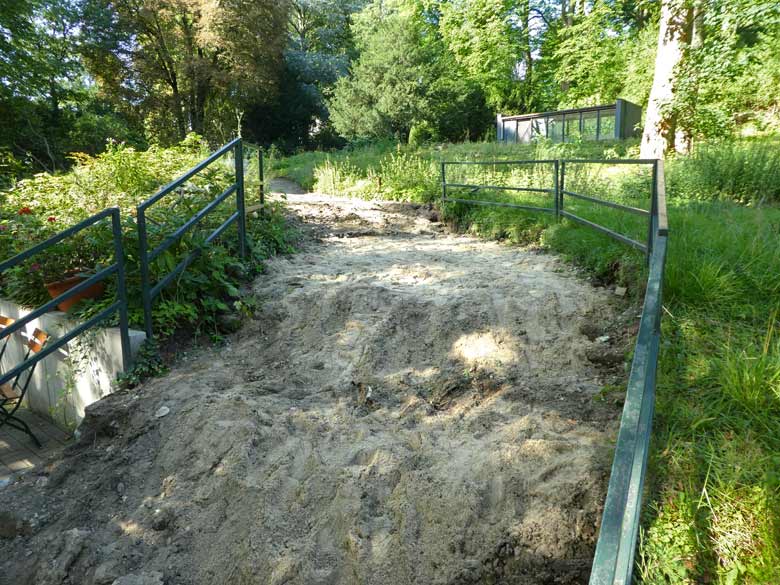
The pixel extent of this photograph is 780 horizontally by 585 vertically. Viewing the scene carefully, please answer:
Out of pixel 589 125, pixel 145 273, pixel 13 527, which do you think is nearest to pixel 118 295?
pixel 145 273

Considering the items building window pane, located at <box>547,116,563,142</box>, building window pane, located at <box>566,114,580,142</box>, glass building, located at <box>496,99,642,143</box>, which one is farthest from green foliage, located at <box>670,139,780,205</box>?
building window pane, located at <box>547,116,563,142</box>

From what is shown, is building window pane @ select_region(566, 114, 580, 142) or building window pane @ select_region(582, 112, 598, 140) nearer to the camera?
building window pane @ select_region(582, 112, 598, 140)

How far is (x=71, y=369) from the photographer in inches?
181

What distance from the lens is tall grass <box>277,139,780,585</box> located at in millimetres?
2027

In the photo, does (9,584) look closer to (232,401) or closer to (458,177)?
(232,401)

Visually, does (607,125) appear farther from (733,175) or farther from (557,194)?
(557,194)

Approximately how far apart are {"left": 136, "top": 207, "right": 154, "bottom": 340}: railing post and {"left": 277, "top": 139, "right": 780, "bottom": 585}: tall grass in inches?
143

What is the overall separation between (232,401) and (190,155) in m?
4.43

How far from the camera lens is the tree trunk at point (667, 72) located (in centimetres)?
1048

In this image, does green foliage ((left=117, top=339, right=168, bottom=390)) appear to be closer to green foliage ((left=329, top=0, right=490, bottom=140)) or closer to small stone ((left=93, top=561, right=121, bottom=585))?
small stone ((left=93, top=561, right=121, bottom=585))

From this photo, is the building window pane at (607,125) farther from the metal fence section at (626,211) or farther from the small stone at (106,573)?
the small stone at (106,573)

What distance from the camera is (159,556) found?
9.09 feet

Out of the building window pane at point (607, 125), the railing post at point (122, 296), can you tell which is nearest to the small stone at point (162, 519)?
the railing post at point (122, 296)

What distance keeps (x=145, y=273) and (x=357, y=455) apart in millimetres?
2330
